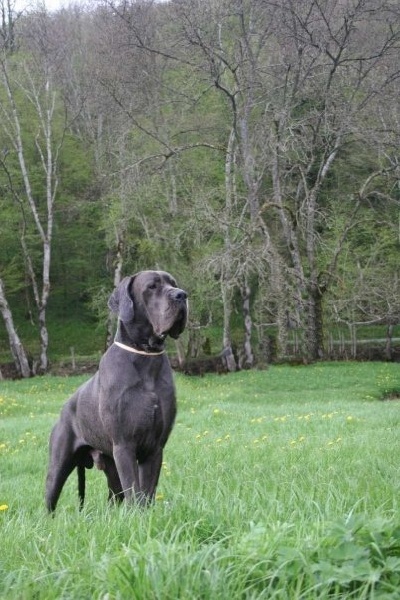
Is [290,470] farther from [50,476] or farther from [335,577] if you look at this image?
[335,577]

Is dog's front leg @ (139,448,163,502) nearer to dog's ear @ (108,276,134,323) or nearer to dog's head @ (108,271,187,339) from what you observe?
dog's head @ (108,271,187,339)

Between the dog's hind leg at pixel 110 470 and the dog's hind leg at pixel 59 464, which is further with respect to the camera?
the dog's hind leg at pixel 59 464

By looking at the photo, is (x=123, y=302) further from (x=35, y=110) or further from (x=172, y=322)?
(x=35, y=110)

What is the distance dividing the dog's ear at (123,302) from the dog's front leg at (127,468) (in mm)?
838

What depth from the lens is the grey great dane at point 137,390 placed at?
455cm

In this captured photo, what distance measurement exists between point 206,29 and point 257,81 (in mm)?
2722

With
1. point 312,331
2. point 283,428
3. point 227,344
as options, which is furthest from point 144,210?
point 283,428

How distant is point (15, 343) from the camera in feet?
96.1

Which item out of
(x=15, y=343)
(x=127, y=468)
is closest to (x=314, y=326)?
(x=15, y=343)

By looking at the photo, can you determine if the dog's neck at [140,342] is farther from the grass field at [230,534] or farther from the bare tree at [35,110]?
the bare tree at [35,110]

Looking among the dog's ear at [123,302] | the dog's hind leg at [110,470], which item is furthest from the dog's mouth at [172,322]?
the dog's hind leg at [110,470]

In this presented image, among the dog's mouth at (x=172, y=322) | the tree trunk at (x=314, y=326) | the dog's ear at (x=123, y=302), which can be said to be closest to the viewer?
the dog's mouth at (x=172, y=322)

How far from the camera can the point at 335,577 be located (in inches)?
93.0

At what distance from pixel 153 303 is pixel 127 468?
1.07m
